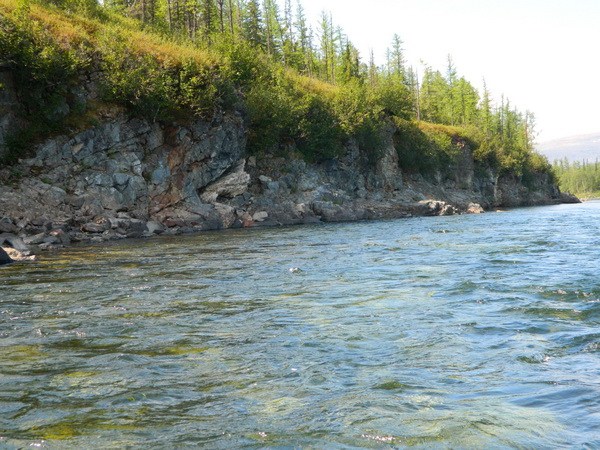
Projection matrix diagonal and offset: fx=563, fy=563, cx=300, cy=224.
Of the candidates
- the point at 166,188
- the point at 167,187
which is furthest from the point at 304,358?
the point at 167,187

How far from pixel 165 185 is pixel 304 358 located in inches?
1207

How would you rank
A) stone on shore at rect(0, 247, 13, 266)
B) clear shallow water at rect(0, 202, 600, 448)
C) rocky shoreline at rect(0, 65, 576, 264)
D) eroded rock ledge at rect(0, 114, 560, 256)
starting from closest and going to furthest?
1. clear shallow water at rect(0, 202, 600, 448)
2. stone on shore at rect(0, 247, 13, 266)
3. rocky shoreline at rect(0, 65, 576, 264)
4. eroded rock ledge at rect(0, 114, 560, 256)

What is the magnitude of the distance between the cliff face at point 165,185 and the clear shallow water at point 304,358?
1507 cm

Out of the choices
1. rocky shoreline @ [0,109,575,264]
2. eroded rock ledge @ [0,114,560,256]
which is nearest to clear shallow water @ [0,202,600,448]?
rocky shoreline @ [0,109,575,264]

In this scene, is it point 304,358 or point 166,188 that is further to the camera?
point 166,188

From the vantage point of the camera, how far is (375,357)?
751 cm

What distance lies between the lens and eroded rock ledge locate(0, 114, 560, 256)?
29.1 metres

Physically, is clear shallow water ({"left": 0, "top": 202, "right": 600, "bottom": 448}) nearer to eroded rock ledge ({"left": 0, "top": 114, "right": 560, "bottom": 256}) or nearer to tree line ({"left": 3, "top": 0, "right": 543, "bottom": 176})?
eroded rock ledge ({"left": 0, "top": 114, "right": 560, "bottom": 256})

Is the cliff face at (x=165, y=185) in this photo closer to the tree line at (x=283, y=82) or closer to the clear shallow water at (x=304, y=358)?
the tree line at (x=283, y=82)

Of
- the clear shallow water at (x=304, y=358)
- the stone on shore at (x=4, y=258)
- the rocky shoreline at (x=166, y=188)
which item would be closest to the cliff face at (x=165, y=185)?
the rocky shoreline at (x=166, y=188)

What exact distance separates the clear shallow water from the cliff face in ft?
49.5

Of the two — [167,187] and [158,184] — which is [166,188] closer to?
[167,187]

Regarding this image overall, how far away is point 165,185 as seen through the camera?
3659 centimetres

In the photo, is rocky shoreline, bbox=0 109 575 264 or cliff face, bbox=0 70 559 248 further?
cliff face, bbox=0 70 559 248
